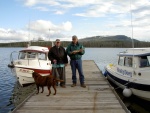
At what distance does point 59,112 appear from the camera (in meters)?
7.27

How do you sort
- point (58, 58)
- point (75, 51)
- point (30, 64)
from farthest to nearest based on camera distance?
point (30, 64) < point (58, 58) < point (75, 51)

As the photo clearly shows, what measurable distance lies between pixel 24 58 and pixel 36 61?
3.42ft

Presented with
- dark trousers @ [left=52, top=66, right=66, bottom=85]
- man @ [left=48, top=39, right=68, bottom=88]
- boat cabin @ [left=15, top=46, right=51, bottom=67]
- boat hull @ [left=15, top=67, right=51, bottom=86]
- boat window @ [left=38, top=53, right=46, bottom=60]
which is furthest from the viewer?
boat window @ [left=38, top=53, right=46, bottom=60]

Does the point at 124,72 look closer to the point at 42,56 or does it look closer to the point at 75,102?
the point at 75,102

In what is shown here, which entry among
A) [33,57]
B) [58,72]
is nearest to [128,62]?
[58,72]

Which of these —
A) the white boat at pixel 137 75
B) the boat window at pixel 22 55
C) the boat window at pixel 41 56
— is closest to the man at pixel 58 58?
the white boat at pixel 137 75

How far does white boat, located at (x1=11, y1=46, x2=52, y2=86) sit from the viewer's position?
53.5 ft

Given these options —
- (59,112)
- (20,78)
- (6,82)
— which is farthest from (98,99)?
(6,82)

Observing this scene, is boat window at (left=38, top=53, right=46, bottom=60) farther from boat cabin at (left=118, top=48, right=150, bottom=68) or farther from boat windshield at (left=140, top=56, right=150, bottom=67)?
boat windshield at (left=140, top=56, right=150, bottom=67)

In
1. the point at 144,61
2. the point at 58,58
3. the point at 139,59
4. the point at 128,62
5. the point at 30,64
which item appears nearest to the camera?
the point at 58,58

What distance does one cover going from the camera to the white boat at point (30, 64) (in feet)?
53.5

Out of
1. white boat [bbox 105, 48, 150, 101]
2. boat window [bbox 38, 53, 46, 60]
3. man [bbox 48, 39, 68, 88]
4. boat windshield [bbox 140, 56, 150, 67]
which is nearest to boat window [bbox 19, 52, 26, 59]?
boat window [bbox 38, 53, 46, 60]

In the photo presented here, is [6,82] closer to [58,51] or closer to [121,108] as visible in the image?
[58,51]

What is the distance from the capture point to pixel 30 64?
55.5ft
